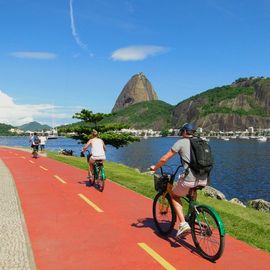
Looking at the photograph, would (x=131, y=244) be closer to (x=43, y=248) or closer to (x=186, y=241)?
(x=186, y=241)

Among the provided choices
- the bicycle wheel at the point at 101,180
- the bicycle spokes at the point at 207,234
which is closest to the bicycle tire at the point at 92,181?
the bicycle wheel at the point at 101,180

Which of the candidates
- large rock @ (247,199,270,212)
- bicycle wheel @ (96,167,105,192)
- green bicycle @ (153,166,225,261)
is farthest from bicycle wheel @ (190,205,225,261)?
large rock @ (247,199,270,212)

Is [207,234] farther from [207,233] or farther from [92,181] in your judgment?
[92,181]

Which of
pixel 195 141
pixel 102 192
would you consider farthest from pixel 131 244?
pixel 102 192

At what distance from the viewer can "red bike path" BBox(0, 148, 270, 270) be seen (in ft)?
22.3

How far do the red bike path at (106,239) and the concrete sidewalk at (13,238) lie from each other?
0.16 meters

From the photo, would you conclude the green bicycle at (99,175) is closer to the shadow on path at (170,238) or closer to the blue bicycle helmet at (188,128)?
the shadow on path at (170,238)

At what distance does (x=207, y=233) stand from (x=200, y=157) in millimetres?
1362

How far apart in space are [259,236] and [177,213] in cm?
222

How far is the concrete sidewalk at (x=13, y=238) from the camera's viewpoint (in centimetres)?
670

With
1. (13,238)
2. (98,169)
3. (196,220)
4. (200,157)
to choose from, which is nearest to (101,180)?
(98,169)

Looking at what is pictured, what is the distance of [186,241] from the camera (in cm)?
809

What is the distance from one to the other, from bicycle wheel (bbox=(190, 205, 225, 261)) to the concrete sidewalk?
2963 millimetres

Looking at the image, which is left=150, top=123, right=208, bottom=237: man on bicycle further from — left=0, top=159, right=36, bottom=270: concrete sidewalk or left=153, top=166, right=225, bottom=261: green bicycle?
left=0, top=159, right=36, bottom=270: concrete sidewalk
